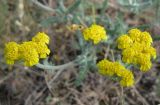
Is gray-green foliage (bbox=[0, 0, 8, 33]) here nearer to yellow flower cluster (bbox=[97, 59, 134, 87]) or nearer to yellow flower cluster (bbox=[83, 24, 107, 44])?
yellow flower cluster (bbox=[83, 24, 107, 44])

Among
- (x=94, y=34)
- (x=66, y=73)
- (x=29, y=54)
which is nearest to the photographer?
(x=29, y=54)

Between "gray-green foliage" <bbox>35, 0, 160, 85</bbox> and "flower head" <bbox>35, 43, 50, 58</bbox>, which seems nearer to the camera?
"flower head" <bbox>35, 43, 50, 58</bbox>

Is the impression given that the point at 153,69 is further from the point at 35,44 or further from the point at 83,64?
the point at 35,44

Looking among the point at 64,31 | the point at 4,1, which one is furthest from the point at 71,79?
the point at 4,1

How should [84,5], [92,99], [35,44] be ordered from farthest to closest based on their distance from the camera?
[84,5] → [92,99] → [35,44]

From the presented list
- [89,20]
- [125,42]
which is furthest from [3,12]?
[125,42]

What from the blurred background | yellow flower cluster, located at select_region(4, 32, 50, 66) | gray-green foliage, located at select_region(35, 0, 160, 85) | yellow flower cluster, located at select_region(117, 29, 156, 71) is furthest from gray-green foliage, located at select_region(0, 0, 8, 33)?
yellow flower cluster, located at select_region(117, 29, 156, 71)

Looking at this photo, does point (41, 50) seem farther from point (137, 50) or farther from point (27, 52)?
point (137, 50)
